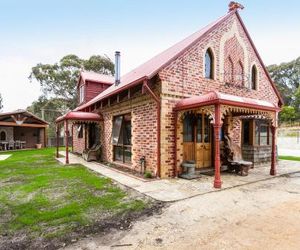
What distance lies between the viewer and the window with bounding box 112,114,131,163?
1005 centimetres

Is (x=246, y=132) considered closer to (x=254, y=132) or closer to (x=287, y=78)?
(x=254, y=132)

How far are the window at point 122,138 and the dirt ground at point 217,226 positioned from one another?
5.16 m

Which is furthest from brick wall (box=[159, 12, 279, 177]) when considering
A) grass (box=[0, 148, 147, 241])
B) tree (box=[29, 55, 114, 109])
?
tree (box=[29, 55, 114, 109])

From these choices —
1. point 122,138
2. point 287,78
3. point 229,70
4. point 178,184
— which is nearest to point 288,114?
point 287,78

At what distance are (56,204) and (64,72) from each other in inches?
1267

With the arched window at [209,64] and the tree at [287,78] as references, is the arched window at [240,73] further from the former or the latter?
the tree at [287,78]

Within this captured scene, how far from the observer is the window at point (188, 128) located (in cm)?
838

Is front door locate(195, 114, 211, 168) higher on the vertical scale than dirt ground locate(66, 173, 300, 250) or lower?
higher

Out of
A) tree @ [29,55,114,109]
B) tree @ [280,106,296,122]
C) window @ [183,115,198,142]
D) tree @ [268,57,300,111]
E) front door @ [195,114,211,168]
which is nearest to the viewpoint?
window @ [183,115,198,142]

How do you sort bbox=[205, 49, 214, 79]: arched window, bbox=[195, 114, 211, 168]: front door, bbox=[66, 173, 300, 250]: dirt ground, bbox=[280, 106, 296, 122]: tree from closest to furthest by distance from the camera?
bbox=[66, 173, 300, 250]: dirt ground, bbox=[195, 114, 211, 168]: front door, bbox=[205, 49, 214, 79]: arched window, bbox=[280, 106, 296, 122]: tree

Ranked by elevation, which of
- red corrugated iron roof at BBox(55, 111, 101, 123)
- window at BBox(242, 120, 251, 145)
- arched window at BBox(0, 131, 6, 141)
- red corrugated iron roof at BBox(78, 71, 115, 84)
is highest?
red corrugated iron roof at BBox(78, 71, 115, 84)

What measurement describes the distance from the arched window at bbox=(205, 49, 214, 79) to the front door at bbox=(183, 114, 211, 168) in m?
1.66

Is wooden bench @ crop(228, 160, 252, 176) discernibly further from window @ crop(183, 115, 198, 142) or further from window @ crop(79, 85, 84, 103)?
window @ crop(79, 85, 84, 103)

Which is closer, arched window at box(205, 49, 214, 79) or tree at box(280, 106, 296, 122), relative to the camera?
arched window at box(205, 49, 214, 79)
